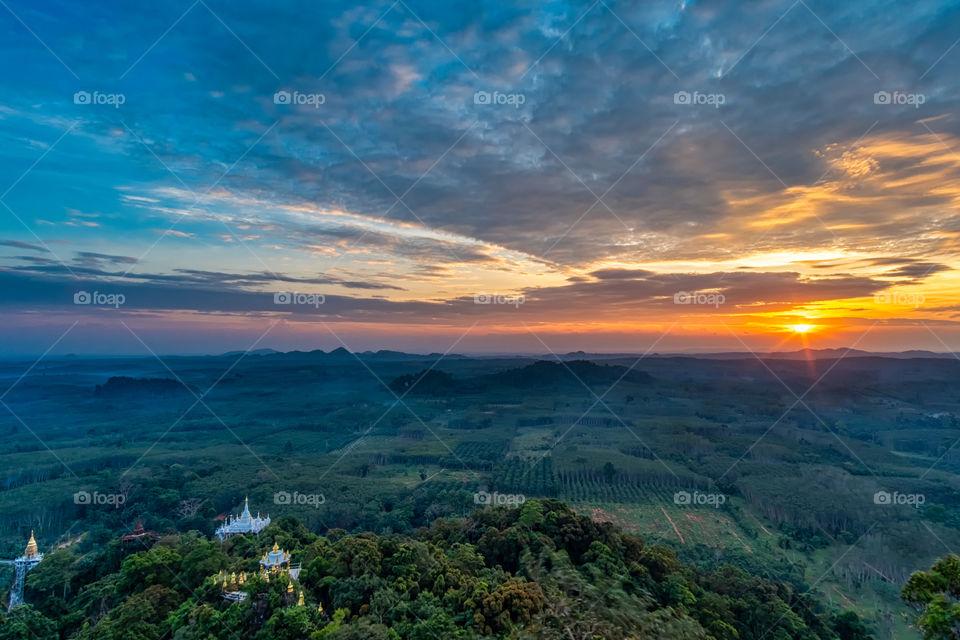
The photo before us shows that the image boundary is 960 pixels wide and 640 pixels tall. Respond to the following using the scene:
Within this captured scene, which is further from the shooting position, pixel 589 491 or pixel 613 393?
pixel 613 393

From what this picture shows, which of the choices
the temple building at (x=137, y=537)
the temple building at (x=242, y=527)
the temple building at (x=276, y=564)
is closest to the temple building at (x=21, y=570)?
the temple building at (x=137, y=537)

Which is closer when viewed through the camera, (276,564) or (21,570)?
(276,564)

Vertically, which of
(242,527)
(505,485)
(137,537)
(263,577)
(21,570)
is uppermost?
(263,577)

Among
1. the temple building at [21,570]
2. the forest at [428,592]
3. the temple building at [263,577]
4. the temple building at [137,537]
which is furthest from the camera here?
the temple building at [137,537]

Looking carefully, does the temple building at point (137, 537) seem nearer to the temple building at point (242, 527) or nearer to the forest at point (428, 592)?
the forest at point (428, 592)

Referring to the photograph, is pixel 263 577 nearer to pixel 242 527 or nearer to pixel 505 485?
pixel 242 527

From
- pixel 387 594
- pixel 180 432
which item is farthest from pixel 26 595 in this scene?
pixel 180 432

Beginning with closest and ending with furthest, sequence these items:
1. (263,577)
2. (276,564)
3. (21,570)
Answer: (263,577) < (276,564) < (21,570)

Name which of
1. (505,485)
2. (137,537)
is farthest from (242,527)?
(505,485)

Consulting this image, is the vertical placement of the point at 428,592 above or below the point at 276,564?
below

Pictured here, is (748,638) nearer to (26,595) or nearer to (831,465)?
(26,595)

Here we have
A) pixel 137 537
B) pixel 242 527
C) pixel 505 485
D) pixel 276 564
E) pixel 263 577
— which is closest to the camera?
pixel 263 577
